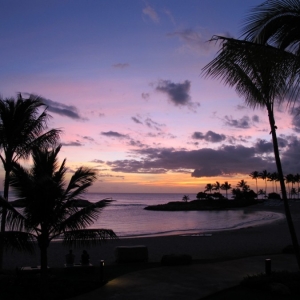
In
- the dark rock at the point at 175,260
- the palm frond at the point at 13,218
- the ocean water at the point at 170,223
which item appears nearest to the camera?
the palm frond at the point at 13,218

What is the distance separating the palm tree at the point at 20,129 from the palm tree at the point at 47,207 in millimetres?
2601

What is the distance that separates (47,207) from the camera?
361 inches

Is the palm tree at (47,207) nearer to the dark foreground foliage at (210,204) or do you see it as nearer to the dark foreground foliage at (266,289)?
the dark foreground foliage at (266,289)

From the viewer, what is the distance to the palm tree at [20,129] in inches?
481

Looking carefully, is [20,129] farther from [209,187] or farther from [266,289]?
[209,187]

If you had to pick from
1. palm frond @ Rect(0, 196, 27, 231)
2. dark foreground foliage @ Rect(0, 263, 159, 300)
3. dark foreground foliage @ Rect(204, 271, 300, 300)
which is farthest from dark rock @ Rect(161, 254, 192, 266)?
palm frond @ Rect(0, 196, 27, 231)

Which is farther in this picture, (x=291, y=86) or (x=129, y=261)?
(x=129, y=261)

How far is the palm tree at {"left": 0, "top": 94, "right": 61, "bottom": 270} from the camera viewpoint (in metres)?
12.2

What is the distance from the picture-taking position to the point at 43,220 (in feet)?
30.3

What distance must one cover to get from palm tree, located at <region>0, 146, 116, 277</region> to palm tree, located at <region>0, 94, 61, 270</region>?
8.53 ft

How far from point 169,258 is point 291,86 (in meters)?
9.03

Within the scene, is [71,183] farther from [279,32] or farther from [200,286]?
[279,32]

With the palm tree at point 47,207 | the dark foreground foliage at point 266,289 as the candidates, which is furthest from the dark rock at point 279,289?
the palm tree at point 47,207

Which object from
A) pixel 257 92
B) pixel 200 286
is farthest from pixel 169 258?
pixel 257 92
